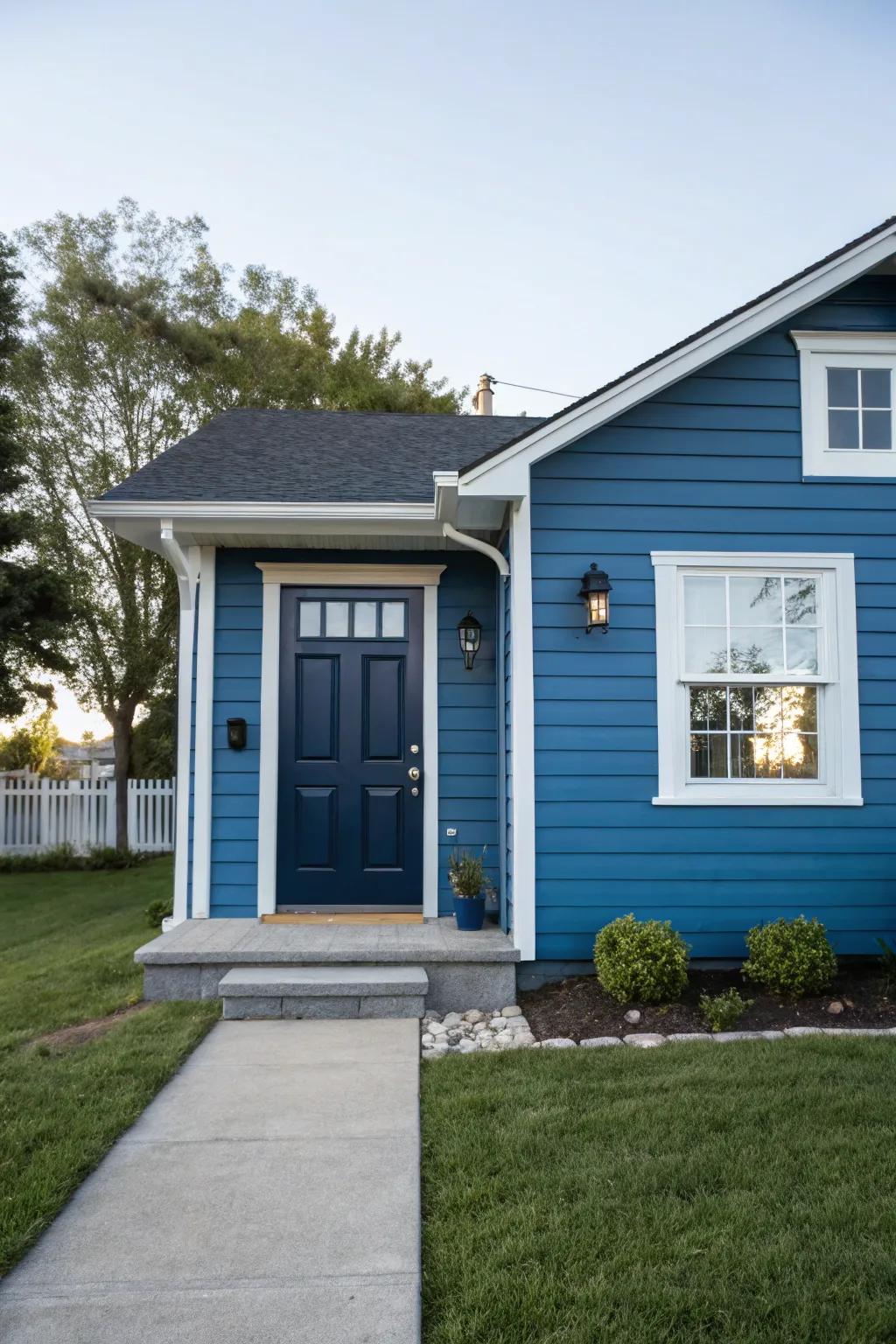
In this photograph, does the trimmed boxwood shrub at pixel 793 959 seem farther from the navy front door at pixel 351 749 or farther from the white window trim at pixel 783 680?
the navy front door at pixel 351 749

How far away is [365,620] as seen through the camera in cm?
609

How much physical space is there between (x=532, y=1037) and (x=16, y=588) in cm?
857

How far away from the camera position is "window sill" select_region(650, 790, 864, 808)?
5074mm

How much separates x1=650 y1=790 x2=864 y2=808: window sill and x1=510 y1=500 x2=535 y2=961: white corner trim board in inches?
29.1

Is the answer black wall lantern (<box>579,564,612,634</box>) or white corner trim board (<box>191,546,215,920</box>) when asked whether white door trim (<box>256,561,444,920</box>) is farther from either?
black wall lantern (<box>579,564,612,634</box>)

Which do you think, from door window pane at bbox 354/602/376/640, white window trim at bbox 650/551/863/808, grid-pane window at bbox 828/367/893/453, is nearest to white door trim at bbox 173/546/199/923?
door window pane at bbox 354/602/376/640

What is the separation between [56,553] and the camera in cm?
1336

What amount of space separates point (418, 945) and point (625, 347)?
38.3 feet

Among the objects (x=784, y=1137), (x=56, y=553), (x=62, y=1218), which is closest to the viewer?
(x=62, y=1218)

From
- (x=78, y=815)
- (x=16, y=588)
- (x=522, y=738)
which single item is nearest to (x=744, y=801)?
(x=522, y=738)

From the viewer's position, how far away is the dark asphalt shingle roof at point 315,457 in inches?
227

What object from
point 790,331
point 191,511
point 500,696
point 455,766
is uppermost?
point 790,331

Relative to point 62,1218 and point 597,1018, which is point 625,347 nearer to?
point 597,1018

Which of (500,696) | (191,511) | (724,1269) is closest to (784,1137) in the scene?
(724,1269)
